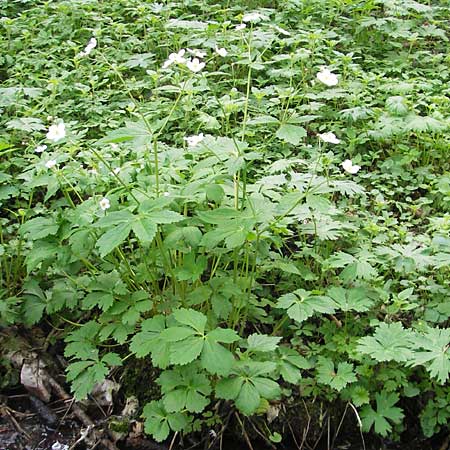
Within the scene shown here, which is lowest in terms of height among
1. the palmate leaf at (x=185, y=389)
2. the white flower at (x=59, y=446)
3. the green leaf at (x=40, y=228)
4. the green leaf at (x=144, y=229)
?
the white flower at (x=59, y=446)

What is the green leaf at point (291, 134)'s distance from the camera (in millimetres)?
2117

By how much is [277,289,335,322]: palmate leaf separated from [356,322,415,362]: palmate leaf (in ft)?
0.58

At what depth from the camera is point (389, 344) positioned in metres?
2.14

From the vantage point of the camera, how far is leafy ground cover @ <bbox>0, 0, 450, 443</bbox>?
81.4 inches

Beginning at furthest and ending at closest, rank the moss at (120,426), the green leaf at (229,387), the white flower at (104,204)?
the moss at (120,426) → the white flower at (104,204) → the green leaf at (229,387)

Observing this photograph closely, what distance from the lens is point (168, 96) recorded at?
149 inches

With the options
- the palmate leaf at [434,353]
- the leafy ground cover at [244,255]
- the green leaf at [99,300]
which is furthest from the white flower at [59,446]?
the palmate leaf at [434,353]

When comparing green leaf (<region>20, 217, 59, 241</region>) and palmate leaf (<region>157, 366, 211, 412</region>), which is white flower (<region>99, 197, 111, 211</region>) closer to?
green leaf (<region>20, 217, 59, 241</region>)

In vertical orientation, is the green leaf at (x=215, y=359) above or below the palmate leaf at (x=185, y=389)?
above

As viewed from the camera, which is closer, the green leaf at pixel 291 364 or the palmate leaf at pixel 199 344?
the palmate leaf at pixel 199 344

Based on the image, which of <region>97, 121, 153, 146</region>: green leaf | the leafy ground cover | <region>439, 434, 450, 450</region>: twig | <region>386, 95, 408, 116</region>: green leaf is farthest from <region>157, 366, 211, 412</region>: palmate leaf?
<region>386, 95, 408, 116</region>: green leaf

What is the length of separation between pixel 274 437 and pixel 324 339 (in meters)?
0.43

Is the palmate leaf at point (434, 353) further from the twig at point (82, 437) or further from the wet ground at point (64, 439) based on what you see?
the twig at point (82, 437)

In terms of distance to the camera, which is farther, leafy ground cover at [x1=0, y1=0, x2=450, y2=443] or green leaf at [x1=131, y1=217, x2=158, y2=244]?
leafy ground cover at [x1=0, y1=0, x2=450, y2=443]
